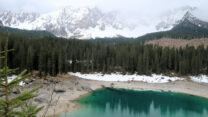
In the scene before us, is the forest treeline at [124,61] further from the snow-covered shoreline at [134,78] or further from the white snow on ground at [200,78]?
the snow-covered shoreline at [134,78]

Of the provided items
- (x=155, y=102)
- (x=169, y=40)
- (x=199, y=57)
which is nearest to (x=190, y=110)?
(x=155, y=102)

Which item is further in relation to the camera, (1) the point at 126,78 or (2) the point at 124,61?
(2) the point at 124,61

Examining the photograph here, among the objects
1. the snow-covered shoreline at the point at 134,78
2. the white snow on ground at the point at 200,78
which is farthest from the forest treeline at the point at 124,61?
the snow-covered shoreline at the point at 134,78

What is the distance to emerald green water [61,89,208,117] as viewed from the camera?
27.4m

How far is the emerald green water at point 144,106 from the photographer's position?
1080 inches

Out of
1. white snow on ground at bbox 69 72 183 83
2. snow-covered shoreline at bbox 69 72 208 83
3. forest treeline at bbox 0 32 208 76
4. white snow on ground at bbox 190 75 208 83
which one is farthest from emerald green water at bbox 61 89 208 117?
forest treeline at bbox 0 32 208 76

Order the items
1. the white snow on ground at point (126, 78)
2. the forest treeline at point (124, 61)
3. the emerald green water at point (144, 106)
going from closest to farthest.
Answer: the emerald green water at point (144, 106) < the white snow on ground at point (126, 78) < the forest treeline at point (124, 61)

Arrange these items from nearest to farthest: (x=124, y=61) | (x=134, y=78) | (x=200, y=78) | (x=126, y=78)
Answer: (x=134, y=78), (x=126, y=78), (x=200, y=78), (x=124, y=61)

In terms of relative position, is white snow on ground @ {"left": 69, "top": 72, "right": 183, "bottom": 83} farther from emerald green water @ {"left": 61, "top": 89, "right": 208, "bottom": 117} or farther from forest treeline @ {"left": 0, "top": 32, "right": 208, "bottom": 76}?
emerald green water @ {"left": 61, "top": 89, "right": 208, "bottom": 117}

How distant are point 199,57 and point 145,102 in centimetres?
4384

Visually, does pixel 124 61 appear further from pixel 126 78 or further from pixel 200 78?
pixel 200 78

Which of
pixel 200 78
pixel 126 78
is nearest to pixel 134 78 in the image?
pixel 126 78

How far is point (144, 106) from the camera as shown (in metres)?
32.3

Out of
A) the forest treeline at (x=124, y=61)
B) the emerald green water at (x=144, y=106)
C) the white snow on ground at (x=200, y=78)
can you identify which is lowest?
the emerald green water at (x=144, y=106)
